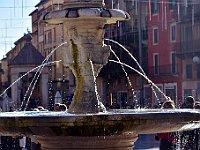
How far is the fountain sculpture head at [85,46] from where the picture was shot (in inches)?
399

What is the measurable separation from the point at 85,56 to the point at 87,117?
8.41ft

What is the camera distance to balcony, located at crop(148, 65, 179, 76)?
173 feet

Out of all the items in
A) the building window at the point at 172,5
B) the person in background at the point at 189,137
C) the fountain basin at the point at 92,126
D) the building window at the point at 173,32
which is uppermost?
the building window at the point at 172,5

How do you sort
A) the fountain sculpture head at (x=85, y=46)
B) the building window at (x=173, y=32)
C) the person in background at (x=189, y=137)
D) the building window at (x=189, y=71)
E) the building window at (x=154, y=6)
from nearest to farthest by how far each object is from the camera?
the fountain sculpture head at (x=85, y=46) → the person in background at (x=189, y=137) → the building window at (x=189, y=71) → the building window at (x=173, y=32) → the building window at (x=154, y=6)

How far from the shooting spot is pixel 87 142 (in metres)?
8.53

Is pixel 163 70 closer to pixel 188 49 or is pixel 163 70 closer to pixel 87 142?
pixel 188 49

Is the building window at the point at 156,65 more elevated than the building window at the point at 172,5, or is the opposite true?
the building window at the point at 172,5

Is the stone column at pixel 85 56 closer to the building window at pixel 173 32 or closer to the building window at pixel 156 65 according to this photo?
the building window at pixel 173 32

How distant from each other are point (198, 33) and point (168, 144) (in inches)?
1488

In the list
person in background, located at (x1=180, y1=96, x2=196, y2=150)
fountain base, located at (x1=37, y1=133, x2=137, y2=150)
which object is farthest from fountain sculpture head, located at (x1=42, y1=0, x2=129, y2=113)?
person in background, located at (x1=180, y1=96, x2=196, y2=150)

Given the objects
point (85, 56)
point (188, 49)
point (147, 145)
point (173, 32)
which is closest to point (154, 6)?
point (173, 32)

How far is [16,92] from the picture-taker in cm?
4925

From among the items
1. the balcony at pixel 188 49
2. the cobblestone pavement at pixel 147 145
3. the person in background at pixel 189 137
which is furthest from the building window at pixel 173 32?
the person in background at pixel 189 137

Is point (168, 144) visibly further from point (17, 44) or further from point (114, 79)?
point (17, 44)
